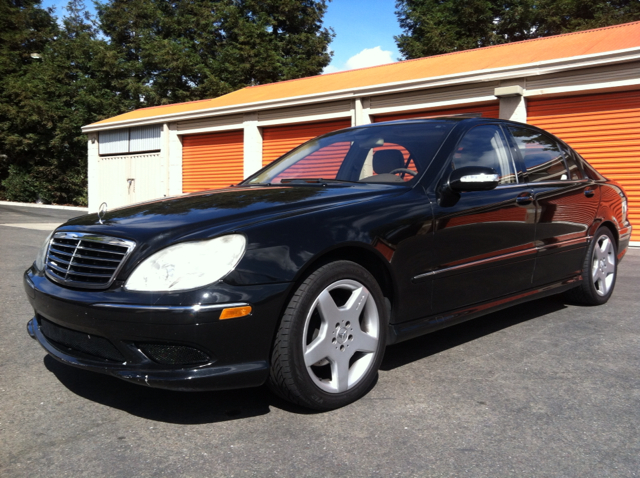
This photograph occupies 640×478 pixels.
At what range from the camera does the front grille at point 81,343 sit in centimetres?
265

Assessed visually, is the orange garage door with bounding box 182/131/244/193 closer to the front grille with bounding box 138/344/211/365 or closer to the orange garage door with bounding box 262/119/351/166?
the orange garage door with bounding box 262/119/351/166

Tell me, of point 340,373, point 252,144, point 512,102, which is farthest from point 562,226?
point 252,144

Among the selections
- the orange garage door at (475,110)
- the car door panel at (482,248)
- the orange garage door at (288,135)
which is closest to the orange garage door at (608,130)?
the orange garage door at (475,110)

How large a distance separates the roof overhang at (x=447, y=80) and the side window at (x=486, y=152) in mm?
7583

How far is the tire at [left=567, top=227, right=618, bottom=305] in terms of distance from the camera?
4.95 meters

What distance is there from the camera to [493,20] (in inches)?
1204

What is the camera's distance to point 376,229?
3.04 m

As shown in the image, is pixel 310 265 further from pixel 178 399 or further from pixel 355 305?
pixel 178 399

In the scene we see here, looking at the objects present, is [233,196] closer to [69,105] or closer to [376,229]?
[376,229]

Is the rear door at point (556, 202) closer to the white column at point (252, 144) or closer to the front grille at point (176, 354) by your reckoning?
the front grille at point (176, 354)

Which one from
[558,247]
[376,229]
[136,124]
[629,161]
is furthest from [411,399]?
[136,124]

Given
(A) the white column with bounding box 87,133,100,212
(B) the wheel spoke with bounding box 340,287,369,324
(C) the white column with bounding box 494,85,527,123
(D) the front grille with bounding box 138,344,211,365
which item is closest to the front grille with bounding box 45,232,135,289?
(D) the front grille with bounding box 138,344,211,365

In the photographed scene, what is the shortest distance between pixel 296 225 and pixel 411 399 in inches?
41.9

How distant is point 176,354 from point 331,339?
72cm
